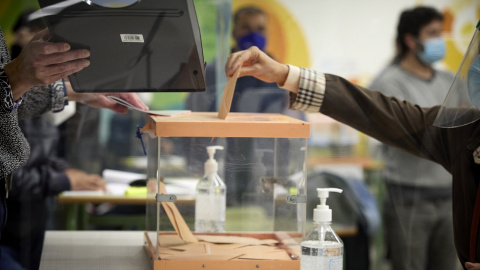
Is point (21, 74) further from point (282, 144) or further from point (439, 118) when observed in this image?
point (439, 118)

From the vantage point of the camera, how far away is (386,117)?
1.64m

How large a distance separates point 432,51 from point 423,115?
1639 millimetres

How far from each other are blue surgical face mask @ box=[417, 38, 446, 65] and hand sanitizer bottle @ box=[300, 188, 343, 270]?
2036 mm

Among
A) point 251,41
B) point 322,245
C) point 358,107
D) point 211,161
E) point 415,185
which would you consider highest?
point 251,41

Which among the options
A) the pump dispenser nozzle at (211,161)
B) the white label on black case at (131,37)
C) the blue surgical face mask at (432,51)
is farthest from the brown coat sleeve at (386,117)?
the blue surgical face mask at (432,51)

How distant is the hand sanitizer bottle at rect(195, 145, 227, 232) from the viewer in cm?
149

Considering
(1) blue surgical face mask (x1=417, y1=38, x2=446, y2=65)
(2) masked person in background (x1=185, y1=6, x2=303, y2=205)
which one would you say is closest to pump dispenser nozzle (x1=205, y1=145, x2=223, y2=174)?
(2) masked person in background (x1=185, y1=6, x2=303, y2=205)

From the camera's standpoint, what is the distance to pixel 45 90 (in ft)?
5.48

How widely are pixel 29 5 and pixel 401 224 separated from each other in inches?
71.3

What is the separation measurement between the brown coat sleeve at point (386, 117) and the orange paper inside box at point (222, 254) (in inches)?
13.5

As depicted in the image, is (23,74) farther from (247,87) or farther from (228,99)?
(247,87)

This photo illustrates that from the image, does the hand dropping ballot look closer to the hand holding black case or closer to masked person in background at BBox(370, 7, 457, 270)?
the hand holding black case

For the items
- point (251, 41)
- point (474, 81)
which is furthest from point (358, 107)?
point (251, 41)

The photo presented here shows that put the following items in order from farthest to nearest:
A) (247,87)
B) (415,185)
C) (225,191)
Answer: (415,185), (247,87), (225,191)
